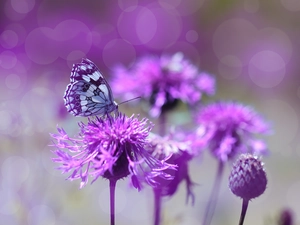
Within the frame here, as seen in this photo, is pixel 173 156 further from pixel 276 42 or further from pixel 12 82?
pixel 276 42

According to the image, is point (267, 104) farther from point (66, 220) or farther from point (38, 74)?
point (66, 220)

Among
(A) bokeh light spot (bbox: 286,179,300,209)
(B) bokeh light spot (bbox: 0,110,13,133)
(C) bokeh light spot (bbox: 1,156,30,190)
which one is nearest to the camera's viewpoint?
(B) bokeh light spot (bbox: 0,110,13,133)

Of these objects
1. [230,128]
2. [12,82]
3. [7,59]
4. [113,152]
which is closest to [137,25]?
[7,59]

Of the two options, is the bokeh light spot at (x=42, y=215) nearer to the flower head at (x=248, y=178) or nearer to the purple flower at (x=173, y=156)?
the purple flower at (x=173, y=156)

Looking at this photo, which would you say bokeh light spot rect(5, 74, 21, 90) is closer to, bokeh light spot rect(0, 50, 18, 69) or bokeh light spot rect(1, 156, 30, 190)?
bokeh light spot rect(0, 50, 18, 69)

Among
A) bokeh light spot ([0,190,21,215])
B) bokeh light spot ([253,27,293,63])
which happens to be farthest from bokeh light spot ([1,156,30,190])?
bokeh light spot ([253,27,293,63])

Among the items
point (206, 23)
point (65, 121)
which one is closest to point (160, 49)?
point (206, 23)

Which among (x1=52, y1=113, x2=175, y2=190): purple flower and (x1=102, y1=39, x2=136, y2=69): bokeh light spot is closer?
(x1=52, y1=113, x2=175, y2=190): purple flower
